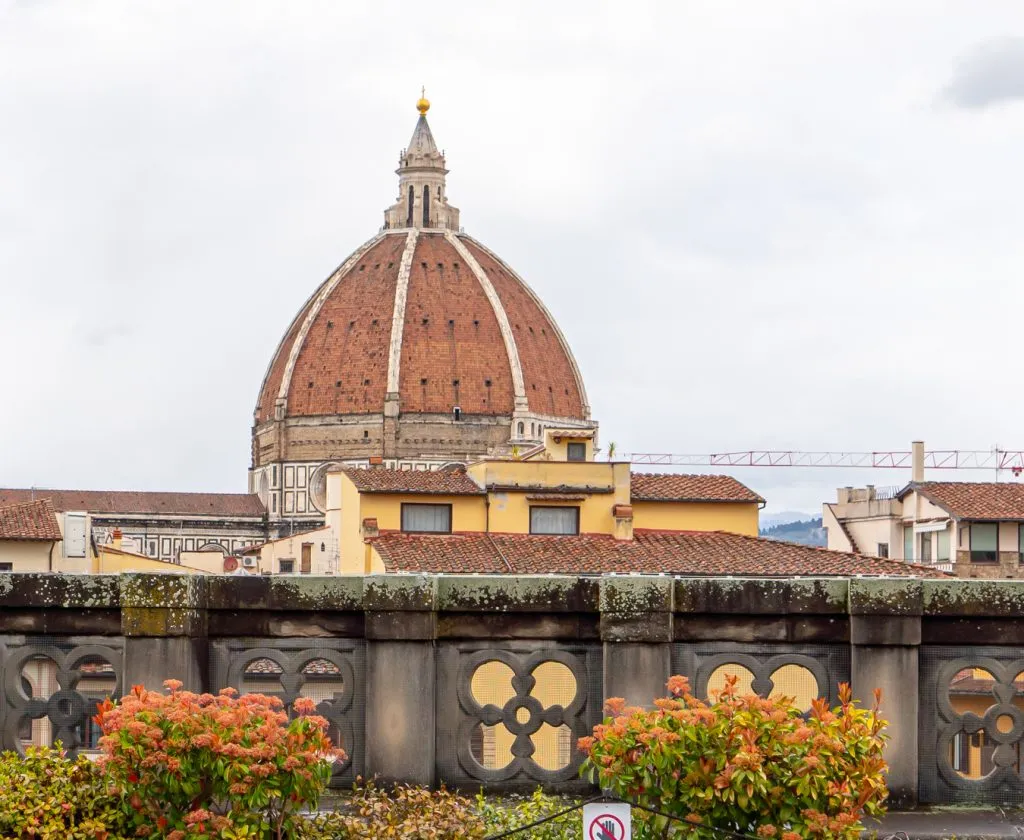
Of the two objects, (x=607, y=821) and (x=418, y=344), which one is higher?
(x=418, y=344)

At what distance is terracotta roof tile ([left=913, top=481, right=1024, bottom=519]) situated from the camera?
56750mm

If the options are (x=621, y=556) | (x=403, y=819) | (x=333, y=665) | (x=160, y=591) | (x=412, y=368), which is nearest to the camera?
(x=403, y=819)

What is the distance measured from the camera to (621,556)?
4234cm

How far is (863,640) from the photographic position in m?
9.12

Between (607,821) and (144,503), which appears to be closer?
(607,821)

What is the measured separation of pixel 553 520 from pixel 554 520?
0.04 metres

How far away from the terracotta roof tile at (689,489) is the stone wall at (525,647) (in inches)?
1547

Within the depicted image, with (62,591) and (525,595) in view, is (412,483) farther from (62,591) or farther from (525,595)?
(525,595)

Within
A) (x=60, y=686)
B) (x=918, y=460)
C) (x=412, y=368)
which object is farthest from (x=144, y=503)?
(x=60, y=686)

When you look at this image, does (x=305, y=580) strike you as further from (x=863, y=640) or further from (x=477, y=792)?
(x=863, y=640)

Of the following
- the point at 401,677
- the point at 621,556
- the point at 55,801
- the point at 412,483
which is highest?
the point at 412,483

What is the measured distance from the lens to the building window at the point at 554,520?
4825 cm

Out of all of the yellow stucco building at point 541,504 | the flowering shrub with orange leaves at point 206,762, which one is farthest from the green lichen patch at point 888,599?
the yellow stucco building at point 541,504

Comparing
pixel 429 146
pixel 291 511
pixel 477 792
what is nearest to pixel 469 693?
pixel 477 792
